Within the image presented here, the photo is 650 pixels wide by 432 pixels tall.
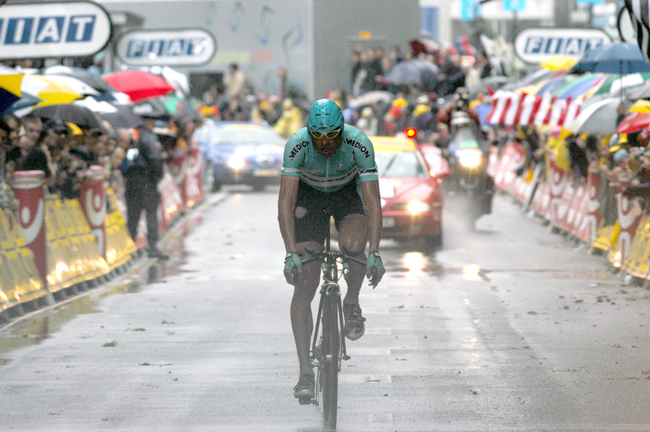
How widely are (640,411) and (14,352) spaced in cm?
478

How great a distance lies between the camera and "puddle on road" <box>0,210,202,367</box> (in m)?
9.45

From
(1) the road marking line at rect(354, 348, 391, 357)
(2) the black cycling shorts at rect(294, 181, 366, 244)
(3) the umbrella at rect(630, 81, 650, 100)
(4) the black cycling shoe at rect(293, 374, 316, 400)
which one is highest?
(3) the umbrella at rect(630, 81, 650, 100)

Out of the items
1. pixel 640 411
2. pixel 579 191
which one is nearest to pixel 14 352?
pixel 640 411

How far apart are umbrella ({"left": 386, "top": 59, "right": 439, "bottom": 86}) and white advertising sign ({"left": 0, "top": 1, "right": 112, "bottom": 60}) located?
17945 mm

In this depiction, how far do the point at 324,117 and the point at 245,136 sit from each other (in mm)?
23961

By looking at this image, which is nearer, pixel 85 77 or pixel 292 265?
pixel 292 265

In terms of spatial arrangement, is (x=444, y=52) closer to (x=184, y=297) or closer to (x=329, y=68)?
(x=329, y=68)

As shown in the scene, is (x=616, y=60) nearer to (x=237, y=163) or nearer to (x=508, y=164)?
(x=508, y=164)

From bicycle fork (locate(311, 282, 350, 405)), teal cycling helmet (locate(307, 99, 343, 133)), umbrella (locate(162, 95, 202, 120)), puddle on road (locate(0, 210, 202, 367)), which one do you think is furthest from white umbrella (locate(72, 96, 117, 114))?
teal cycling helmet (locate(307, 99, 343, 133))

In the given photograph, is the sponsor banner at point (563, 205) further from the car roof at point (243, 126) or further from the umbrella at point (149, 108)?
the car roof at point (243, 126)

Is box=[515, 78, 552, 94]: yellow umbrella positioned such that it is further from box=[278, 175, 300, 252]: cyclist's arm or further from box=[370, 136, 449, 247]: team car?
box=[278, 175, 300, 252]: cyclist's arm

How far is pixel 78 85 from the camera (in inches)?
530

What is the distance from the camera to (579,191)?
1800 cm

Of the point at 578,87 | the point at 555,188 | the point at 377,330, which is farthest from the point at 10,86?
the point at 555,188
